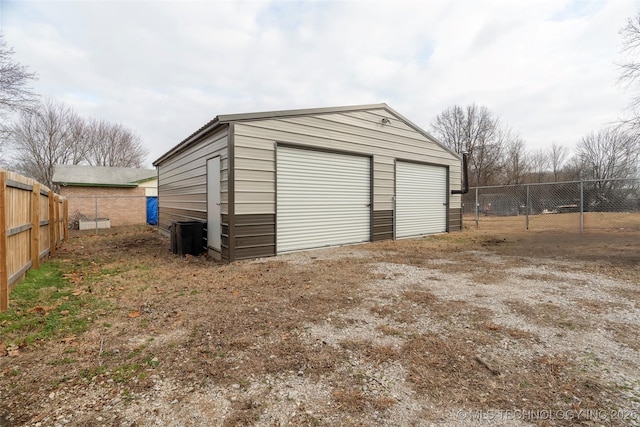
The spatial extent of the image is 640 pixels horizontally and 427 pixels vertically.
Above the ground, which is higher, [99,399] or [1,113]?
[1,113]

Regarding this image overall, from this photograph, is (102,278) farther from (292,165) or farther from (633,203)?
(633,203)

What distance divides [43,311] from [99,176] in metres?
19.5

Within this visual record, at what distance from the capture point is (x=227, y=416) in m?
1.71

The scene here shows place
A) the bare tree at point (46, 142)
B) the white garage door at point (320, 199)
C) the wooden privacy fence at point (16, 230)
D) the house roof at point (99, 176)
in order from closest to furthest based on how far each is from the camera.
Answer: the wooden privacy fence at point (16, 230) < the white garage door at point (320, 199) < the house roof at point (99, 176) < the bare tree at point (46, 142)

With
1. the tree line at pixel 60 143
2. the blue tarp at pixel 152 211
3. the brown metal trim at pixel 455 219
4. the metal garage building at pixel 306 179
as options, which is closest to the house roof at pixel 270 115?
the metal garage building at pixel 306 179

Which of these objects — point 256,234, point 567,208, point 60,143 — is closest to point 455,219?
point 256,234

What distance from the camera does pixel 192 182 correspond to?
8.90 meters

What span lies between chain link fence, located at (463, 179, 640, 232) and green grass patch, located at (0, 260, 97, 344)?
13.1 metres

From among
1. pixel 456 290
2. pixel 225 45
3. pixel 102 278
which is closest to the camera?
pixel 456 290

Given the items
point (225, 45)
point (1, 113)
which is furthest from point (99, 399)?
point (1, 113)

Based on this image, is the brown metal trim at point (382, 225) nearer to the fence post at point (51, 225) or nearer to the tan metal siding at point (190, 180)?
the tan metal siding at point (190, 180)

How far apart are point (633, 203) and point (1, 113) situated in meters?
29.2

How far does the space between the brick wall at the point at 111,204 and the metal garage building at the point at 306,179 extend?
9.46 m

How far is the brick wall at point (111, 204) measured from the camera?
1723 centimetres
